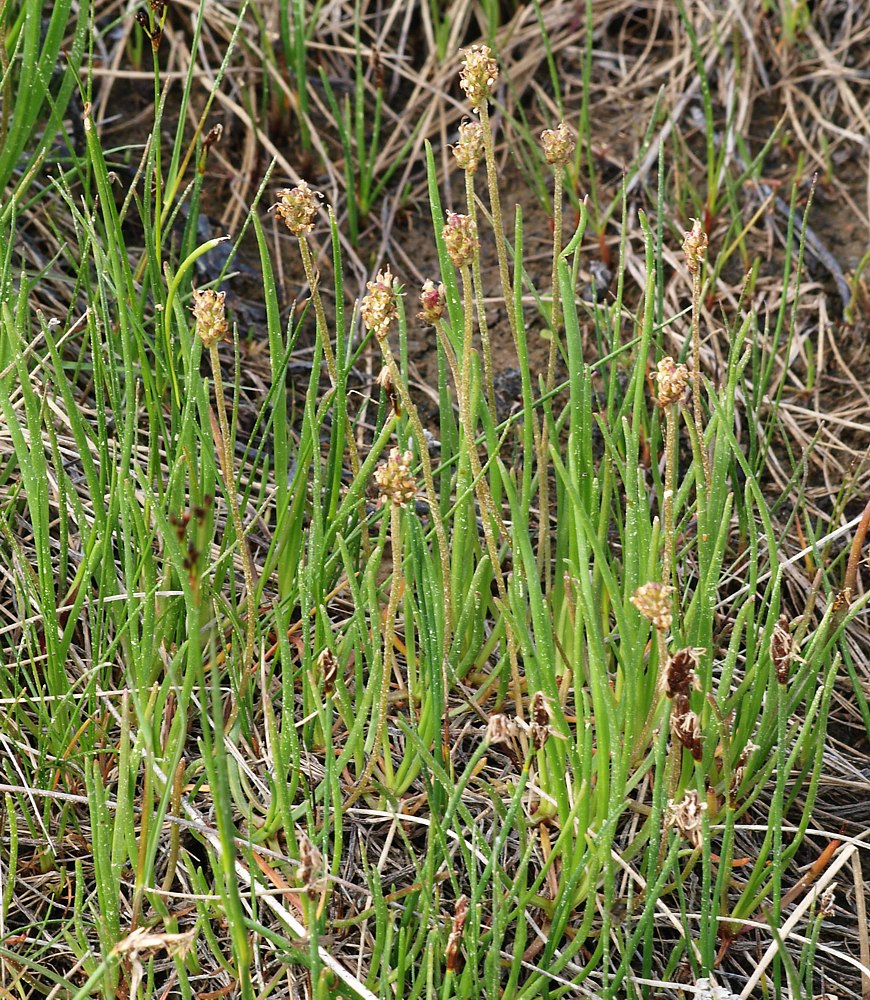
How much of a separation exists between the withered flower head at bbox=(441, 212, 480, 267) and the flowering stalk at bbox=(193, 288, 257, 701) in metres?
0.27

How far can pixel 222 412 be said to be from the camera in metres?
1.43

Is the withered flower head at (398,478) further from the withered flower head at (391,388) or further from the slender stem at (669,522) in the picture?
the slender stem at (669,522)

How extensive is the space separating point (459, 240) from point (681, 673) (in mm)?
555

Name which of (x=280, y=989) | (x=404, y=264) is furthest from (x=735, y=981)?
(x=404, y=264)

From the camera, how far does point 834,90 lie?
296cm

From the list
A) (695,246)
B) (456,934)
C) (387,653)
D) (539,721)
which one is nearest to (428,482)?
(387,653)

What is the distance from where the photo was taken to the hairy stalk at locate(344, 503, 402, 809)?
1.34m

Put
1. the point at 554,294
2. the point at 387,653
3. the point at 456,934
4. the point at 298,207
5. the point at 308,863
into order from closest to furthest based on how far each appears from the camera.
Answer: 1. the point at 308,863
2. the point at 456,934
3. the point at 298,207
4. the point at 387,653
5. the point at 554,294

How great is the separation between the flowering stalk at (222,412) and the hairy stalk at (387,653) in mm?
193

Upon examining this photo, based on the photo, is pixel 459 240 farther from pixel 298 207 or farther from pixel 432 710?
pixel 432 710

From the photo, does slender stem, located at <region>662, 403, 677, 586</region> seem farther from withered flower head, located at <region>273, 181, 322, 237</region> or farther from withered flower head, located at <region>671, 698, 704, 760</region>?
withered flower head, located at <region>273, 181, 322, 237</region>

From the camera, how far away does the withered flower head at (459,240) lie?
1342 mm

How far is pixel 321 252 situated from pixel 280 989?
1704 millimetres

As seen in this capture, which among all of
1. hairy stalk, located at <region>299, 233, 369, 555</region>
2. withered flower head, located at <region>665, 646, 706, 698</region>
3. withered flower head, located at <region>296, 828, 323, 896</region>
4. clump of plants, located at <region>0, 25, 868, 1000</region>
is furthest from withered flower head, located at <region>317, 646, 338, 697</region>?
withered flower head, located at <region>665, 646, 706, 698</region>
